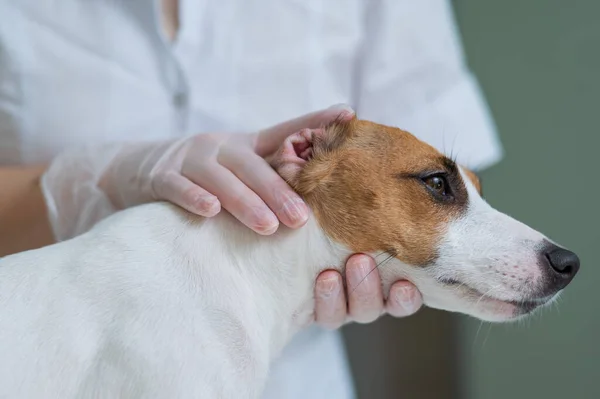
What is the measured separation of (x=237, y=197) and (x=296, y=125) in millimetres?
218

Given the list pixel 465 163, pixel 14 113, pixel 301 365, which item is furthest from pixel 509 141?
pixel 14 113

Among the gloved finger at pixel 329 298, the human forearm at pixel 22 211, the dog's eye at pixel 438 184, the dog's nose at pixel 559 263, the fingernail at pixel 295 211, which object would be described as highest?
the dog's eye at pixel 438 184

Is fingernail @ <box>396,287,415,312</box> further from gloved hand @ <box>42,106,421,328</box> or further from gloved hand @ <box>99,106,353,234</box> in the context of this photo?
gloved hand @ <box>99,106,353,234</box>

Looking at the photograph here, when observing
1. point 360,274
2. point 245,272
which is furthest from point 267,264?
point 360,274

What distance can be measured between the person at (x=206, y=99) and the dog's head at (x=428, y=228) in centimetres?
6

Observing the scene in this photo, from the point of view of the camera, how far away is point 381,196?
Answer: 38.6 inches

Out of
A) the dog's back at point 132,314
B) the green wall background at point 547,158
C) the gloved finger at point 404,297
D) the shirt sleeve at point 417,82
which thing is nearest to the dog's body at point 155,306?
the dog's back at point 132,314

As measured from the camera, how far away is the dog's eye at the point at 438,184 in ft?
3.29

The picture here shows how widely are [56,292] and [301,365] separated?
0.58 meters

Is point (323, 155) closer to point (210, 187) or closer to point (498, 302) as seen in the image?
point (210, 187)

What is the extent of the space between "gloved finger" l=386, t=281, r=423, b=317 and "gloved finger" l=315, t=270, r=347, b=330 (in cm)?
8

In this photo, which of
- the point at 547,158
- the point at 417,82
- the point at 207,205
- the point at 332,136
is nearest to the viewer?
the point at 207,205

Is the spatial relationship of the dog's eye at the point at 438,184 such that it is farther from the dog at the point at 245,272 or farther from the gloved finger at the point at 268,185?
the gloved finger at the point at 268,185

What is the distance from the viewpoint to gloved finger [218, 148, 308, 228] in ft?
3.09
